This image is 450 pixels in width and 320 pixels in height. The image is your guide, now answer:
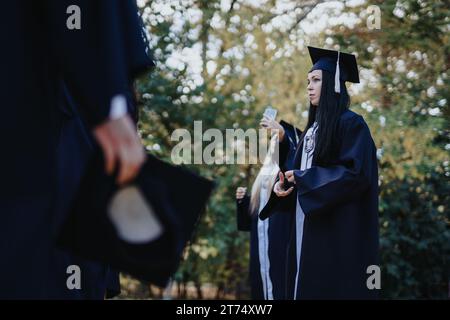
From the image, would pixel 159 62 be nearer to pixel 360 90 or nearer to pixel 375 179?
pixel 360 90

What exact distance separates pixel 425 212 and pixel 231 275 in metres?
3.64

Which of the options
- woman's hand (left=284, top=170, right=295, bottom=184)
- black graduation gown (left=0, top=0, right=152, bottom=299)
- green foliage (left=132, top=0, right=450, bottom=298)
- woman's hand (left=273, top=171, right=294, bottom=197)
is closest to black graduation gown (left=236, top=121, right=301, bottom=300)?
woman's hand (left=273, top=171, right=294, bottom=197)

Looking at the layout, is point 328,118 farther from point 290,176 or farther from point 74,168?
point 74,168

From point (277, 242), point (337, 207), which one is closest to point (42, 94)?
point (337, 207)

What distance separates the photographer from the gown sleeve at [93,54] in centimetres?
159

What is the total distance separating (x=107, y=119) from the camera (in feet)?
5.15

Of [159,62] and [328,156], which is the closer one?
[328,156]

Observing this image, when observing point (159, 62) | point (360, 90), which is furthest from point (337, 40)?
point (159, 62)

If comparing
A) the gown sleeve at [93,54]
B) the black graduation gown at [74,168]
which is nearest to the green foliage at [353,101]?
the black graduation gown at [74,168]

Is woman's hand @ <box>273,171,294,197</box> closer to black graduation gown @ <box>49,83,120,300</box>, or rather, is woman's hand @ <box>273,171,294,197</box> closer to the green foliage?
black graduation gown @ <box>49,83,120,300</box>

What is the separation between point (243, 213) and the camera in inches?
272

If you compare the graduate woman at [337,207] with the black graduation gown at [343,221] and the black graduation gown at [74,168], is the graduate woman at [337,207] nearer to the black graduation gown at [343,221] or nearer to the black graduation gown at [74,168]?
the black graduation gown at [343,221]

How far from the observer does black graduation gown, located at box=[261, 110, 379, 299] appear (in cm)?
419

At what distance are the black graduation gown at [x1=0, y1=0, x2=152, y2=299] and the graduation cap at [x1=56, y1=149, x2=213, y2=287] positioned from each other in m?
0.13
